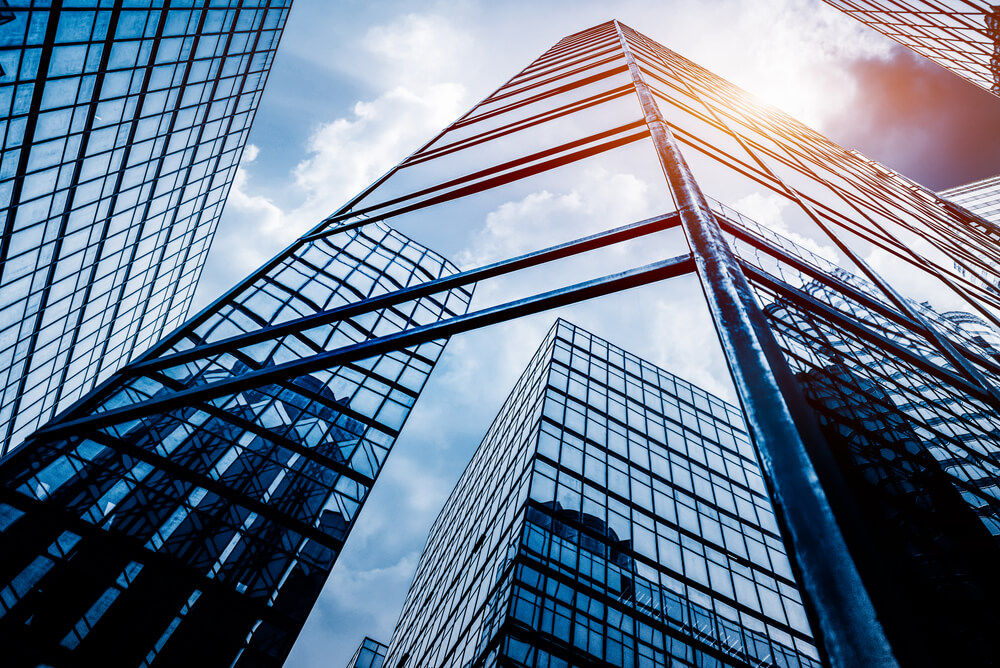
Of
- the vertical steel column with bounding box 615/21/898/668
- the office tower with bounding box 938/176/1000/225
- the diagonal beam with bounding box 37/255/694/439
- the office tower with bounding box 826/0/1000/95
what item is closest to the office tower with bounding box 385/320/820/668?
the diagonal beam with bounding box 37/255/694/439

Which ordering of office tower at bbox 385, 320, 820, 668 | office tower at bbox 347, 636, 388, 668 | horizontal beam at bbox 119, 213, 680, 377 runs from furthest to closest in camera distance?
1. office tower at bbox 347, 636, 388, 668
2. office tower at bbox 385, 320, 820, 668
3. horizontal beam at bbox 119, 213, 680, 377

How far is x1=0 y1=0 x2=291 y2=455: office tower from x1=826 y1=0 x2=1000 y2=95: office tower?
2579 cm

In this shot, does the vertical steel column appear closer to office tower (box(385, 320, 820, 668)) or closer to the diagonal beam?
the diagonal beam

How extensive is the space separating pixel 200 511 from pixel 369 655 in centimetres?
3750

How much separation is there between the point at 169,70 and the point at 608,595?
24.8 metres

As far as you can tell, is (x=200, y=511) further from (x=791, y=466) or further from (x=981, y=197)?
(x=981, y=197)

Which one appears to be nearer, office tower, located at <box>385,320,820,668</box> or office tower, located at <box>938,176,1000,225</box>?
office tower, located at <box>385,320,820,668</box>

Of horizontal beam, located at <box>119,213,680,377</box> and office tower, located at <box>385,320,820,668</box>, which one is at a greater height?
office tower, located at <box>385,320,820,668</box>

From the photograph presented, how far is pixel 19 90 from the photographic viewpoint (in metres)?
14.0

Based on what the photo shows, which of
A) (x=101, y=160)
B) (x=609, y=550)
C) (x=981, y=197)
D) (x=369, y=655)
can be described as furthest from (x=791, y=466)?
(x=981, y=197)

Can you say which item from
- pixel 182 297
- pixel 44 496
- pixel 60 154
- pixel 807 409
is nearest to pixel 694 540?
pixel 44 496

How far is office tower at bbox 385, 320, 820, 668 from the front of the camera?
1585 centimetres

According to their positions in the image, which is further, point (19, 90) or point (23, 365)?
point (23, 365)

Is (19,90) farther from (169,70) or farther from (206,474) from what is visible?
(206,474)
